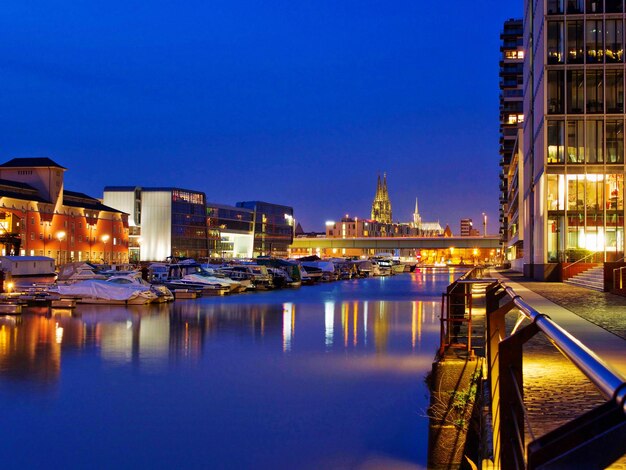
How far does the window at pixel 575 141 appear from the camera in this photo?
4984 centimetres

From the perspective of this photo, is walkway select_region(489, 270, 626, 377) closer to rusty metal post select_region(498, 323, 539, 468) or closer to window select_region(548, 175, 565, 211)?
rusty metal post select_region(498, 323, 539, 468)

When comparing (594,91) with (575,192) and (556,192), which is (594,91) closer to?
(575,192)

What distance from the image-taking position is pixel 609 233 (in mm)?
50219

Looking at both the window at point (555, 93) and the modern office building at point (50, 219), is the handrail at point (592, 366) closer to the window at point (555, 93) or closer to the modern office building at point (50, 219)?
the window at point (555, 93)

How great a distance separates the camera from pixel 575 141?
50.0 metres

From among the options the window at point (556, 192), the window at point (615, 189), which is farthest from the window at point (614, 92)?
the window at point (556, 192)

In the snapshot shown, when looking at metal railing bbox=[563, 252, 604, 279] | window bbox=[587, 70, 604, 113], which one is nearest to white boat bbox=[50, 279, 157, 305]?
metal railing bbox=[563, 252, 604, 279]

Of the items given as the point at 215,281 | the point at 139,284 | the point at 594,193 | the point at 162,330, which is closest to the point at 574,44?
the point at 594,193

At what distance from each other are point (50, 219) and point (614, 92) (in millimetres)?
89539

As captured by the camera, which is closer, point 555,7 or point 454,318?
point 454,318

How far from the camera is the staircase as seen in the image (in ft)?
129

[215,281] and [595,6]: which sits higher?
[595,6]

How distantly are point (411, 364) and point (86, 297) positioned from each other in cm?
3207

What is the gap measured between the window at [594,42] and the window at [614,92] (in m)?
1.31
